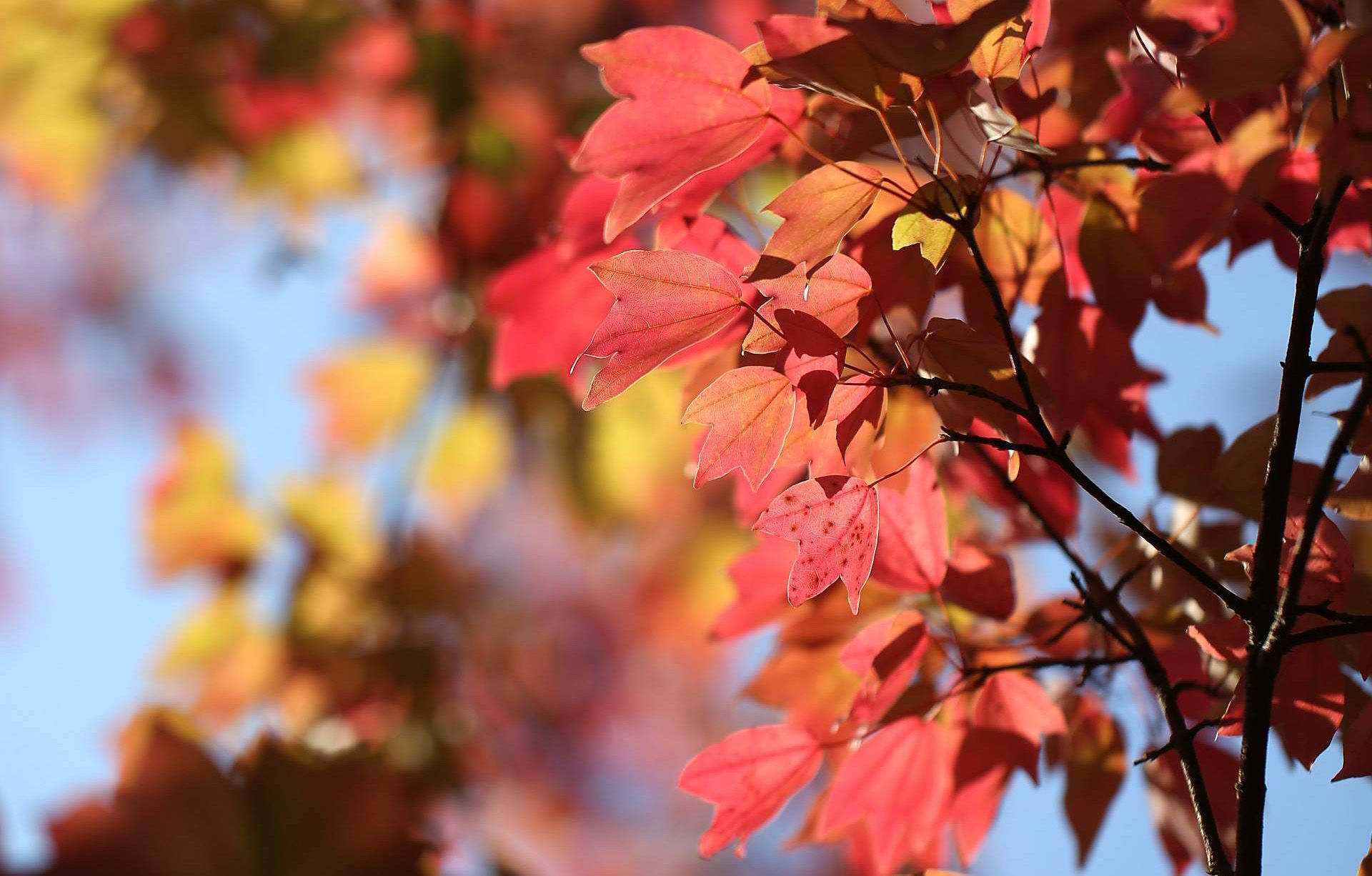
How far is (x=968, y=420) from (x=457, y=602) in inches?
54.6

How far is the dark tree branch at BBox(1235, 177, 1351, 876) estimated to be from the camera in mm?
364

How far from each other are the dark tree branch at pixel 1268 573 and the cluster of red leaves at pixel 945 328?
1 cm

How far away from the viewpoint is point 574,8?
1885 millimetres

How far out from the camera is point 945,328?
39 cm

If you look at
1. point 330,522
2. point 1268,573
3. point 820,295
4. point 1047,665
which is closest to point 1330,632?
point 1268,573

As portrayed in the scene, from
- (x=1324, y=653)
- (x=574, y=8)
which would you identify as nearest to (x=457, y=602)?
(x=574, y=8)

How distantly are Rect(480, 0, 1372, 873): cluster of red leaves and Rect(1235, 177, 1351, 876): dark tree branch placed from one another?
0.05 feet

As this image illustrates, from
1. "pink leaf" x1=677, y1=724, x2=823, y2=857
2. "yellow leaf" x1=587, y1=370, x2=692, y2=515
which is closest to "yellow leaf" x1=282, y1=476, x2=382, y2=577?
"yellow leaf" x1=587, y1=370, x2=692, y2=515

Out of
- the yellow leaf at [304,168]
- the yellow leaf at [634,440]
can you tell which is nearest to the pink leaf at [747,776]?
the yellow leaf at [634,440]

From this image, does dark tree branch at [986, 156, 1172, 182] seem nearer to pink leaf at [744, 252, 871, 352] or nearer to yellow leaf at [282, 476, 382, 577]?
pink leaf at [744, 252, 871, 352]

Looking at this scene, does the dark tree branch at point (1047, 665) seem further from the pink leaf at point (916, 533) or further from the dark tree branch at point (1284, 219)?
the dark tree branch at point (1284, 219)

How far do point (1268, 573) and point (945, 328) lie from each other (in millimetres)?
158

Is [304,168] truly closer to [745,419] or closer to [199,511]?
[199,511]

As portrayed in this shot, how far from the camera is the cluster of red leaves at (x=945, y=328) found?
0.38 m
